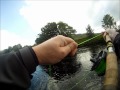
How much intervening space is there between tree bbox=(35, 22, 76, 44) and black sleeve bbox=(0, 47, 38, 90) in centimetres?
7640

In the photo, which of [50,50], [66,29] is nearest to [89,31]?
[66,29]

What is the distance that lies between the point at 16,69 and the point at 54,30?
81249mm

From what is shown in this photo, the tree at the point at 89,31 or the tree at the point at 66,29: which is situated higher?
the tree at the point at 66,29

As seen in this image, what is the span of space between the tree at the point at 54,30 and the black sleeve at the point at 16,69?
76398mm

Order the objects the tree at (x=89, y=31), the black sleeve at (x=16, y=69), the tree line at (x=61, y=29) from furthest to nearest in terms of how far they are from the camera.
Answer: the tree at (x=89, y=31)
the tree line at (x=61, y=29)
the black sleeve at (x=16, y=69)

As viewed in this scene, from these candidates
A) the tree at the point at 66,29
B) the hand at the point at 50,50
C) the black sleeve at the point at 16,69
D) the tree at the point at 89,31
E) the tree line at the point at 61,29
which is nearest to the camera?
the black sleeve at the point at 16,69

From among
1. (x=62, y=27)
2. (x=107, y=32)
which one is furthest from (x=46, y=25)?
(x=107, y=32)

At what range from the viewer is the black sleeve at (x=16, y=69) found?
4.01 feet

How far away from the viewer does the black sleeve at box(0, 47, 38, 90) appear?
122 cm

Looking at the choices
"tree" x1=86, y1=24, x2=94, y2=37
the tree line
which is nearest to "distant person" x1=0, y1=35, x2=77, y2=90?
the tree line

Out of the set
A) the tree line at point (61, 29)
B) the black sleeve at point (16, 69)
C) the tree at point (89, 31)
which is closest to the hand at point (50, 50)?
the black sleeve at point (16, 69)

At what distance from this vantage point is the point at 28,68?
136 cm

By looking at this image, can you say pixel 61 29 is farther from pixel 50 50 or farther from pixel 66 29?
pixel 50 50

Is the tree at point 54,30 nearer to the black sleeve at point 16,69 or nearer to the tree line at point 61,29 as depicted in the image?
the tree line at point 61,29
